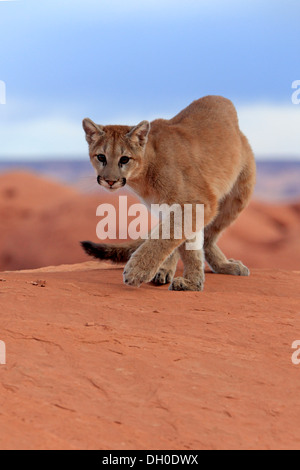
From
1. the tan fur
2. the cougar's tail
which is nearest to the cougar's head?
the tan fur

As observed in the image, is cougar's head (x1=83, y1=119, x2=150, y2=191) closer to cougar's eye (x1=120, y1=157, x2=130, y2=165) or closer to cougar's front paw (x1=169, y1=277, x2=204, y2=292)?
cougar's eye (x1=120, y1=157, x2=130, y2=165)

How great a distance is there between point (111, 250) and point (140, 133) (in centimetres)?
126

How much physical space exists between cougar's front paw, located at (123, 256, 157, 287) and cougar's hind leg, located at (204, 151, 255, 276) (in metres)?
A: 1.58

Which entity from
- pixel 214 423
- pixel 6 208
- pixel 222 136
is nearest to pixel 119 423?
pixel 214 423

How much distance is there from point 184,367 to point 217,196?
2.39m

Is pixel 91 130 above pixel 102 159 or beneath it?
above

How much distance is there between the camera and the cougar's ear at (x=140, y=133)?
182 inches

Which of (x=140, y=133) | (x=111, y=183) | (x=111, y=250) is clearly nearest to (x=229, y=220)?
(x=111, y=250)

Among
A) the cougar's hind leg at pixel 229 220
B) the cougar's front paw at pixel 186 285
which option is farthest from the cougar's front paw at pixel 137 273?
the cougar's hind leg at pixel 229 220

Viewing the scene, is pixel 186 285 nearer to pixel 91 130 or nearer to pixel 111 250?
pixel 111 250

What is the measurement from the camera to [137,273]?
437 centimetres

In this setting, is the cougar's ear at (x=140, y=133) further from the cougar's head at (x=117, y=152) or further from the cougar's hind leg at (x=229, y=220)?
the cougar's hind leg at (x=229, y=220)
